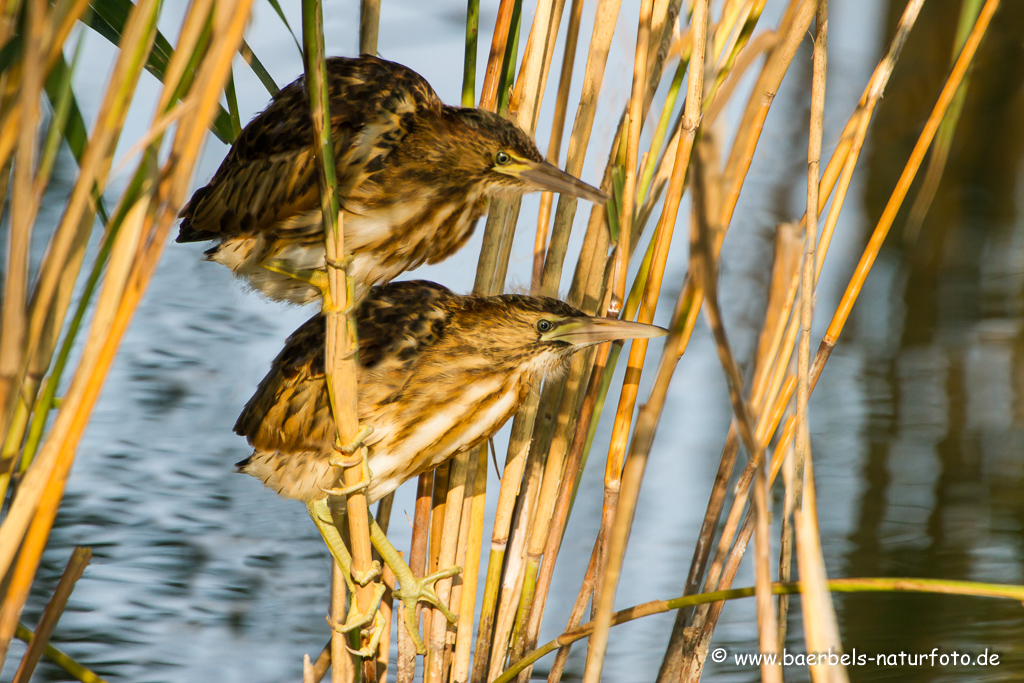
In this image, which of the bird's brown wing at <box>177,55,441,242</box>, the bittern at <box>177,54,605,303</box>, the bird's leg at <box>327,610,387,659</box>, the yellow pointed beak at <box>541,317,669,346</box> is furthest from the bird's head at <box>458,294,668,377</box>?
the bird's leg at <box>327,610,387,659</box>

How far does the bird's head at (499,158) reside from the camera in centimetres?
148

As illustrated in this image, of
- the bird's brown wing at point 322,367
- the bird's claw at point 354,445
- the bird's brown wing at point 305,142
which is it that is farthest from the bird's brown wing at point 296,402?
the bird's brown wing at point 305,142

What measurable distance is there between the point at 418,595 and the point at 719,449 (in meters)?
2.05

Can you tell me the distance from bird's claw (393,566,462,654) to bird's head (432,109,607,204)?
635 mm

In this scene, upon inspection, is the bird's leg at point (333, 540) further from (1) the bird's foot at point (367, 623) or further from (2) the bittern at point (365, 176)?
(2) the bittern at point (365, 176)

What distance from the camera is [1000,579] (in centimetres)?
260

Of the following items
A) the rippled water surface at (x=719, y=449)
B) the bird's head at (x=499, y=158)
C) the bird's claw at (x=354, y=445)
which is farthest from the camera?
the rippled water surface at (x=719, y=449)

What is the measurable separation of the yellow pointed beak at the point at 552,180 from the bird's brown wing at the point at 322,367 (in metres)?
0.26

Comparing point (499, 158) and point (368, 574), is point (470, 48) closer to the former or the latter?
point (499, 158)

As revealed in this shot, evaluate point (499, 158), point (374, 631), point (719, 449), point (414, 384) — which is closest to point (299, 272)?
point (414, 384)

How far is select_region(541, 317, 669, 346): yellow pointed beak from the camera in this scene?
1.38m

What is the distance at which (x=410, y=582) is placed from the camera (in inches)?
60.6

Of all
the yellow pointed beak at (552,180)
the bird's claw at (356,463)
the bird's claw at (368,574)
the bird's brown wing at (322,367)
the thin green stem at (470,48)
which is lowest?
the bird's claw at (368,574)

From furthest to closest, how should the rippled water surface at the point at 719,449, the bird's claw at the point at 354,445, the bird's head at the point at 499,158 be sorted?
the rippled water surface at the point at 719,449, the bird's head at the point at 499,158, the bird's claw at the point at 354,445
